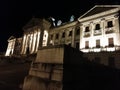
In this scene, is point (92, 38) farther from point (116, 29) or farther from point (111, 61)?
point (111, 61)

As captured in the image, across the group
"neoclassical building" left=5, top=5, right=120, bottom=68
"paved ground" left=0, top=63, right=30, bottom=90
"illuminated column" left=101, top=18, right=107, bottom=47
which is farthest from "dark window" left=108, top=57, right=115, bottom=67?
"paved ground" left=0, top=63, right=30, bottom=90

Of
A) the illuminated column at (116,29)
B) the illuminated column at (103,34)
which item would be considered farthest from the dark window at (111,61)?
the illuminated column at (103,34)

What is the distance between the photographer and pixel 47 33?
40.8 metres

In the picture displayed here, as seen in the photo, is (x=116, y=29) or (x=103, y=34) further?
(x=103, y=34)

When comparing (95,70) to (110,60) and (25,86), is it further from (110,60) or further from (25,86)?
(110,60)

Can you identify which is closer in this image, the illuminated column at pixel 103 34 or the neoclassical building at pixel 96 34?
the neoclassical building at pixel 96 34

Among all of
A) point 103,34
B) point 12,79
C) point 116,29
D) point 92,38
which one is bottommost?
point 12,79

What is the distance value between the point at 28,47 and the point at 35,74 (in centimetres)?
4000

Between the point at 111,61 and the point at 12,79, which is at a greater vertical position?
the point at 111,61

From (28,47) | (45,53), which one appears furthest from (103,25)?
(28,47)

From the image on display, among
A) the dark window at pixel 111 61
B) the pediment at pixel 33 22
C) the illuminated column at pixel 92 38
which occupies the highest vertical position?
the pediment at pixel 33 22

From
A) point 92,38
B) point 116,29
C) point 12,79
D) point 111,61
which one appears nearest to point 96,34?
point 92,38

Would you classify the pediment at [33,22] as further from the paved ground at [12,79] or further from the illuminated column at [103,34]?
the paved ground at [12,79]

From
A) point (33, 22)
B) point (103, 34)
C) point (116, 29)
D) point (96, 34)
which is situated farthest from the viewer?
point (33, 22)
